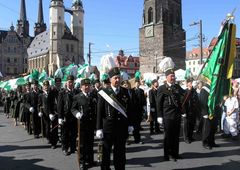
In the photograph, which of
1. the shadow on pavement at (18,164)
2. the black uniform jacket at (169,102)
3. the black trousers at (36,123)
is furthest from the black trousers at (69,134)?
the black trousers at (36,123)

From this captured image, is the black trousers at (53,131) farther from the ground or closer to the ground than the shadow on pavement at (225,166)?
farther from the ground

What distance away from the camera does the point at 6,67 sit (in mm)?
118125

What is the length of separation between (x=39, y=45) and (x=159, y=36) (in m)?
58.3

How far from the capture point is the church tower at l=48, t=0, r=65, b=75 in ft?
374

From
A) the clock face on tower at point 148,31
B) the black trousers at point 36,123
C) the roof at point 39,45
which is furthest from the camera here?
the roof at point 39,45

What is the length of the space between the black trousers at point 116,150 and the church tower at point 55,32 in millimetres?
108530

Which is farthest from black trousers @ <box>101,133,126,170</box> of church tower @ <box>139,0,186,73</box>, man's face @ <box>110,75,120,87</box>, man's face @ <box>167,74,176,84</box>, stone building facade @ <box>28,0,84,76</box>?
stone building facade @ <box>28,0,84,76</box>

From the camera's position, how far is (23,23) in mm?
132500

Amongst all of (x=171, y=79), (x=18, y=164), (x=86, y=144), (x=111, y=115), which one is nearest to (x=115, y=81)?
(x=111, y=115)

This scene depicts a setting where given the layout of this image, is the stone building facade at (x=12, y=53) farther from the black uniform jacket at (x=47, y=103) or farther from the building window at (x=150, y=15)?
the black uniform jacket at (x=47, y=103)

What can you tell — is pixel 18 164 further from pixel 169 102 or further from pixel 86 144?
pixel 169 102

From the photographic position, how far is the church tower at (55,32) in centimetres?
11412

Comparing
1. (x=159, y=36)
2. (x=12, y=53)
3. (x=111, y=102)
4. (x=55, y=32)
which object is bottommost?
(x=111, y=102)

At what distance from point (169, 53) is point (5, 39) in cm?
6247
